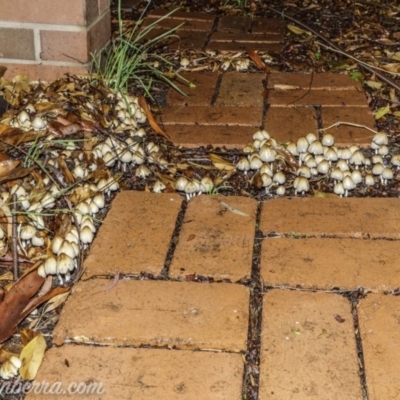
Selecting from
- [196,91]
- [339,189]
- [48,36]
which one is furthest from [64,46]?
[339,189]

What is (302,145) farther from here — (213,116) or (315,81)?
(315,81)

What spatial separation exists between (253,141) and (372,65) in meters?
1.13

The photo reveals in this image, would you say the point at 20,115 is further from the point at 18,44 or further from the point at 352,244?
the point at 352,244

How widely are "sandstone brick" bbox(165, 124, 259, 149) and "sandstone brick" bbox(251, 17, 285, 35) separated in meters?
1.34

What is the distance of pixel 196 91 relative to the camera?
311cm

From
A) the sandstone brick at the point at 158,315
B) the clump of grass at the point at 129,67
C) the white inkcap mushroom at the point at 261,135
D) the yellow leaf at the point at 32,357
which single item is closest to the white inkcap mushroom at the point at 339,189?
the white inkcap mushroom at the point at 261,135

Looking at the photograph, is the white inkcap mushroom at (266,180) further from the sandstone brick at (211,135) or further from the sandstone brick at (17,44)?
the sandstone brick at (17,44)

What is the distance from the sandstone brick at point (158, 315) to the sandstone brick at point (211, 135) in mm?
898

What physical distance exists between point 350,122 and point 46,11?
1352 millimetres

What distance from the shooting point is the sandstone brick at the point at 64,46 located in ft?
9.25

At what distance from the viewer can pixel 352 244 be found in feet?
6.58

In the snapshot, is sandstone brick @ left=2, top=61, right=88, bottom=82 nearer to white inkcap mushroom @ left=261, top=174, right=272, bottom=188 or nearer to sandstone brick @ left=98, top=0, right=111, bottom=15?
sandstone brick @ left=98, top=0, right=111, bottom=15

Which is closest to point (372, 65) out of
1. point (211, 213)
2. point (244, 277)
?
point (211, 213)

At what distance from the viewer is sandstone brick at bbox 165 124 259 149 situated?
263 centimetres
